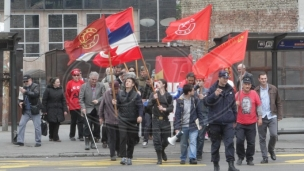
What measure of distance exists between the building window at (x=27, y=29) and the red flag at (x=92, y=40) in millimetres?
18938

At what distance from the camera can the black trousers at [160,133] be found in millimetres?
14620

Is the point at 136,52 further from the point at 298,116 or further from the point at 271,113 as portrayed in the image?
the point at 298,116

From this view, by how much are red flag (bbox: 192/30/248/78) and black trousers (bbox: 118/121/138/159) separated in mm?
1712

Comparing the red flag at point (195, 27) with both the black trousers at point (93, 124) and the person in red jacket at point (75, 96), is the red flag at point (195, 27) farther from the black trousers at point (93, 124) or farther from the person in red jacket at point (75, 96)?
the black trousers at point (93, 124)

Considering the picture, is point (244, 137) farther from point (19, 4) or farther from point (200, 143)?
point (19, 4)

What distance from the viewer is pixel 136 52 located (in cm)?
1595

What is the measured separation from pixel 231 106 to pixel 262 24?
22206 millimetres

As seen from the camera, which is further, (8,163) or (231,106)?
(8,163)

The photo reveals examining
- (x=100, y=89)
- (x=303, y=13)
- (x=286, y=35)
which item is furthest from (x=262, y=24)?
(x=100, y=89)

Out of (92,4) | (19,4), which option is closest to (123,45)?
(92,4)

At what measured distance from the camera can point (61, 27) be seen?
115ft

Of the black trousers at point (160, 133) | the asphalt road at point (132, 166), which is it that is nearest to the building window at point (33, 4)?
the asphalt road at point (132, 166)

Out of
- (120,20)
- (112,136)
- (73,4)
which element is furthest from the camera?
(73,4)

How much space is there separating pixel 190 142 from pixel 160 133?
623 mm
